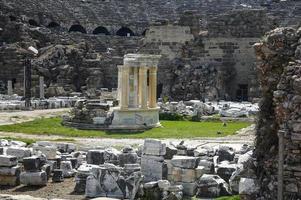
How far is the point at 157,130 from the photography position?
92.8 feet

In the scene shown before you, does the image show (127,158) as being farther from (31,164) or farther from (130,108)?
(130,108)

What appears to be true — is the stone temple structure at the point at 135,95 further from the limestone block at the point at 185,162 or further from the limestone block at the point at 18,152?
the limestone block at the point at 185,162

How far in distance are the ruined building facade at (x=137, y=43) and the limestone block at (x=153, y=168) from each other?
24043 millimetres

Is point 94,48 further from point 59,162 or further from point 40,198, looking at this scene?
point 40,198

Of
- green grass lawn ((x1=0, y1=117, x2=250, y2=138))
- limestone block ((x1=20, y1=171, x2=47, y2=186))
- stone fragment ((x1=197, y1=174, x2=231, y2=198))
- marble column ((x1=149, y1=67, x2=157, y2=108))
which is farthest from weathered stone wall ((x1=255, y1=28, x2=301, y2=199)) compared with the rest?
marble column ((x1=149, y1=67, x2=157, y2=108))

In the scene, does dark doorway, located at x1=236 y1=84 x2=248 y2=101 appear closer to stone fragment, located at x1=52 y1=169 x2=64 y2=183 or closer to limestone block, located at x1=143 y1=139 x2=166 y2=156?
limestone block, located at x1=143 y1=139 x2=166 y2=156

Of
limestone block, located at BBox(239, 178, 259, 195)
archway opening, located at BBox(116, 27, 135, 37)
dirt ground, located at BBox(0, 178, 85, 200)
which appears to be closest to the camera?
limestone block, located at BBox(239, 178, 259, 195)

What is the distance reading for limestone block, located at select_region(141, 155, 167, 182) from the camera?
15578 mm

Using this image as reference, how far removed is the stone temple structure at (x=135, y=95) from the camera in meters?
29.4

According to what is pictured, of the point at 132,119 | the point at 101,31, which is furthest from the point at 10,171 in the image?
the point at 101,31

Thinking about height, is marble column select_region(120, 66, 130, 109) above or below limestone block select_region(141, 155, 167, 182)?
above

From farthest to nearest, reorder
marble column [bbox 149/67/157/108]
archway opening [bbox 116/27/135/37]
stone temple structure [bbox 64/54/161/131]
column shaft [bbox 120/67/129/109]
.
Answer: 1. archway opening [bbox 116/27/135/37]
2. marble column [bbox 149/67/157/108]
3. column shaft [bbox 120/67/129/109]
4. stone temple structure [bbox 64/54/161/131]

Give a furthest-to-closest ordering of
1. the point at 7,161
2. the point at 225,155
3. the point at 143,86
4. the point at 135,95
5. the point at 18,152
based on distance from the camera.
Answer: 1. the point at 135,95
2. the point at 143,86
3. the point at 18,152
4. the point at 225,155
5. the point at 7,161

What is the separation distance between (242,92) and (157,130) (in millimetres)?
14905
